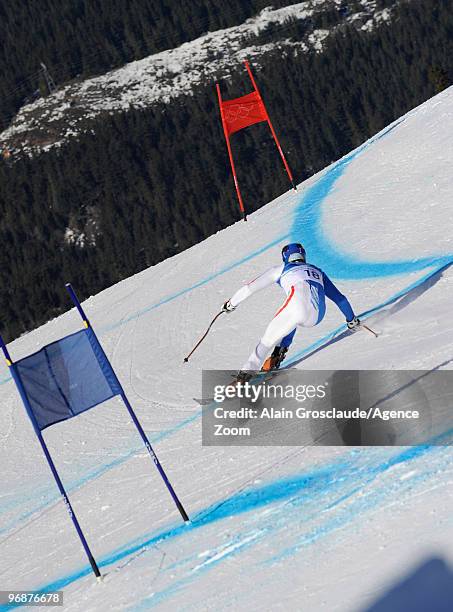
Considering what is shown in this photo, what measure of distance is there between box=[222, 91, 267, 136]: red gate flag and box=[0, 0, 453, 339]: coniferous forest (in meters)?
56.0

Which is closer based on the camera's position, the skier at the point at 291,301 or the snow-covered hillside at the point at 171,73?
the skier at the point at 291,301

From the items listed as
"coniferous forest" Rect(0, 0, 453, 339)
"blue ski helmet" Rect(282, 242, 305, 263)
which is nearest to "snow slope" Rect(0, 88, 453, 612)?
"blue ski helmet" Rect(282, 242, 305, 263)

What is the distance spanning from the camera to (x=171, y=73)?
4213 inches

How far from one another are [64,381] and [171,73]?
10595cm

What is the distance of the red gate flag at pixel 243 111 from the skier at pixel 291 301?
9561 mm

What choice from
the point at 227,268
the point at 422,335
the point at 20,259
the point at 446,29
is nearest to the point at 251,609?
the point at 422,335

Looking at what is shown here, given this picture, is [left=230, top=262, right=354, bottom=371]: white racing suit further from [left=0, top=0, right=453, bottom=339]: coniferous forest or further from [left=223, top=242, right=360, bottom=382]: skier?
[left=0, top=0, right=453, bottom=339]: coniferous forest

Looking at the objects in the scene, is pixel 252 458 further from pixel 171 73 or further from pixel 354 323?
pixel 171 73

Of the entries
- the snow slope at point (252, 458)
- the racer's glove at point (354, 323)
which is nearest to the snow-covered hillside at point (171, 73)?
the snow slope at point (252, 458)

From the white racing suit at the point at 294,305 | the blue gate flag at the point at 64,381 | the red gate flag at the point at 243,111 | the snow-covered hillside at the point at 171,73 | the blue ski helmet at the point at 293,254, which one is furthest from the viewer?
the snow-covered hillside at the point at 171,73

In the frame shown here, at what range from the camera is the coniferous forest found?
7838cm

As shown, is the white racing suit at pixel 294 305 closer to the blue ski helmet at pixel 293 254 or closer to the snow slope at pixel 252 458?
the blue ski helmet at pixel 293 254

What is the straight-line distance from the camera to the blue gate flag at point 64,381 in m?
5.44

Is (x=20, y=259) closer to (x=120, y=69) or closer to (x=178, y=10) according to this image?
(x=120, y=69)
